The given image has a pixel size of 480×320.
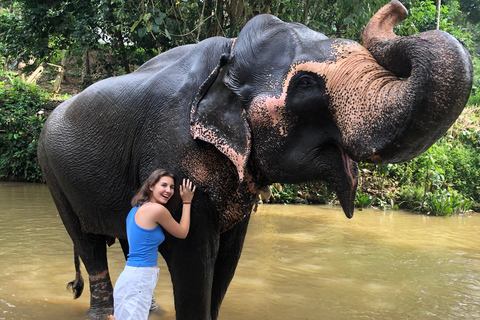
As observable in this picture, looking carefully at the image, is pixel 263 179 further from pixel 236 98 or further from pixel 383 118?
pixel 383 118

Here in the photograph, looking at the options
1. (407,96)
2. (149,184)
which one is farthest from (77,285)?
(407,96)

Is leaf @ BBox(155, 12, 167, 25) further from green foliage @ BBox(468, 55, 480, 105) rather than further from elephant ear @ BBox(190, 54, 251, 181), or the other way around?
green foliage @ BBox(468, 55, 480, 105)

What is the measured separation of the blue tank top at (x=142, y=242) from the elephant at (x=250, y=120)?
0.07 meters

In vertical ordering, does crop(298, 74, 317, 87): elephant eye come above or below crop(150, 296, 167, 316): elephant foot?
above

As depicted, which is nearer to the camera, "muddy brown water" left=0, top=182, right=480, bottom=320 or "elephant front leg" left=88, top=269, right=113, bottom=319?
"elephant front leg" left=88, top=269, right=113, bottom=319

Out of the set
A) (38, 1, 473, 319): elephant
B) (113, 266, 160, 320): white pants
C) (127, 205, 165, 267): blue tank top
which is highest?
(38, 1, 473, 319): elephant

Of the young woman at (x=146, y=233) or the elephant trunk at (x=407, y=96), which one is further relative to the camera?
the young woman at (x=146, y=233)

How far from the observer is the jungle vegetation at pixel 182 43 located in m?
6.80

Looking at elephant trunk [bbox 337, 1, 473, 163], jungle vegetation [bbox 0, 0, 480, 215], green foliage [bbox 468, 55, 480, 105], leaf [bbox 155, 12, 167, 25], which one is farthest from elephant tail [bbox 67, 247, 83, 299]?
green foliage [bbox 468, 55, 480, 105]

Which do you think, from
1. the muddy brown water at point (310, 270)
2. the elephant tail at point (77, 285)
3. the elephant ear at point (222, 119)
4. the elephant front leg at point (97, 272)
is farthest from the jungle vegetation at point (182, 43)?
the elephant ear at point (222, 119)

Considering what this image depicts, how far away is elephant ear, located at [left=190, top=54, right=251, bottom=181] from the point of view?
2.12 m

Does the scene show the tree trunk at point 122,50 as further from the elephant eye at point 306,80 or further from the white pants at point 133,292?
the elephant eye at point 306,80

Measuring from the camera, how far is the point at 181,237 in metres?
2.22

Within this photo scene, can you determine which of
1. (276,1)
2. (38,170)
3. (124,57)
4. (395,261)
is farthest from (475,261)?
(38,170)
